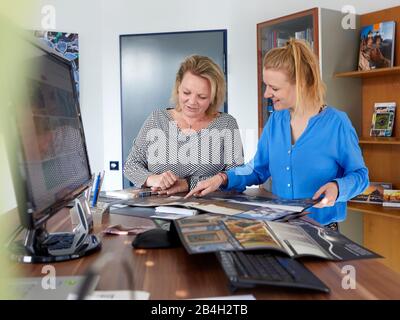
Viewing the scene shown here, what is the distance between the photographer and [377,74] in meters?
3.04

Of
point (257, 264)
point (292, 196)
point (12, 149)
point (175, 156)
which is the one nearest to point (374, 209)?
point (292, 196)

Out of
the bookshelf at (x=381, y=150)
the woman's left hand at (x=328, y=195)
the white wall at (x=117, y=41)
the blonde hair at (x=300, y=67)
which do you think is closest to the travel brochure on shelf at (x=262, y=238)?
the woman's left hand at (x=328, y=195)

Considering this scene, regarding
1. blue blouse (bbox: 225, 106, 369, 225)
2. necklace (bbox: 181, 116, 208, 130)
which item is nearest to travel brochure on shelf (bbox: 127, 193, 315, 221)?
blue blouse (bbox: 225, 106, 369, 225)

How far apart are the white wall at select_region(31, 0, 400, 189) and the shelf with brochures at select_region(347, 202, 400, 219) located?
1.20 m

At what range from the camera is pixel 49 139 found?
2.79 ft

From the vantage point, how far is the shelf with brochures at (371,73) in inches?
111

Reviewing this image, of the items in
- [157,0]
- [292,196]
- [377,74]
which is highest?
[157,0]

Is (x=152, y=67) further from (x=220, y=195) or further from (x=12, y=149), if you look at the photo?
(x=12, y=149)

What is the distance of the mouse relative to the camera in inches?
37.0

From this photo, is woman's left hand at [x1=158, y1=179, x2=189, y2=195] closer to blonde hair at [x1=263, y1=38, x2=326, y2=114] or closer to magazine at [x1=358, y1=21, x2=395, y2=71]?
blonde hair at [x1=263, y1=38, x2=326, y2=114]

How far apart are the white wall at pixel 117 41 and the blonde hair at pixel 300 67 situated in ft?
7.39

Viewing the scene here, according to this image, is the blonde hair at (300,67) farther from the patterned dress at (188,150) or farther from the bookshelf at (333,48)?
the bookshelf at (333,48)

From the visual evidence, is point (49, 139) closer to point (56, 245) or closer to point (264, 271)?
point (56, 245)

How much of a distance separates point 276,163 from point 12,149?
1262 mm
